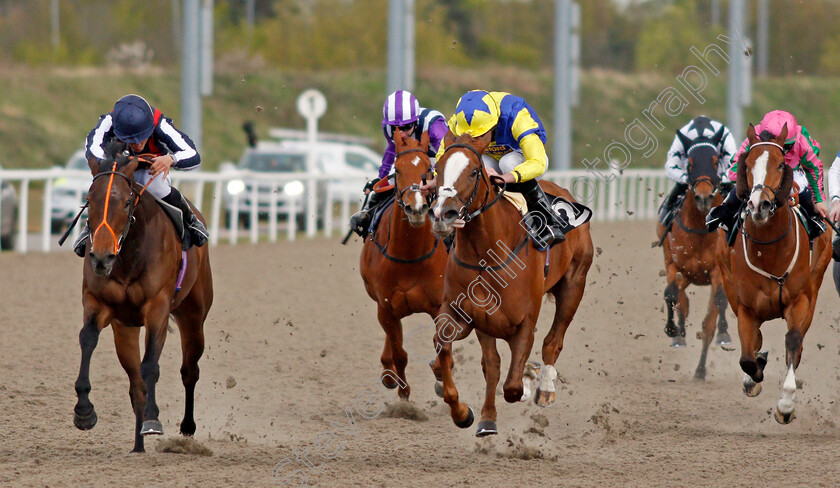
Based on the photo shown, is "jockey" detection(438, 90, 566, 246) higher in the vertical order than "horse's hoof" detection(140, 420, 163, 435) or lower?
higher

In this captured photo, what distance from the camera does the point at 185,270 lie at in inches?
248

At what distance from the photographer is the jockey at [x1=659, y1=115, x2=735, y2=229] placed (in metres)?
9.39

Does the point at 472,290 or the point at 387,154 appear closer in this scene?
the point at 472,290

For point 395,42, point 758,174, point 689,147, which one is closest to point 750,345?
point 758,174

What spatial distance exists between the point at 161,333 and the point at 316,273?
24.1 ft

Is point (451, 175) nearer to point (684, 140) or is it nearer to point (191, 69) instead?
point (684, 140)

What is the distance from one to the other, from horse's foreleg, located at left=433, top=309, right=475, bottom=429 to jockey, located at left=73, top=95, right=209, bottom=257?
1.40 m

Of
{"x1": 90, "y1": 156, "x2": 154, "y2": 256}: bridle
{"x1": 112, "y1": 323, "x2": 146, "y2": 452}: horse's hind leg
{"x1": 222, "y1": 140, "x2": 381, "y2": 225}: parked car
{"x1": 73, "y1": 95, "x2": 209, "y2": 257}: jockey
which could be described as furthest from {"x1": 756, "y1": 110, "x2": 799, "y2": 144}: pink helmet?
{"x1": 222, "y1": 140, "x2": 381, "y2": 225}: parked car

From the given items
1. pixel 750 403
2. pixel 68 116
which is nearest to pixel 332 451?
pixel 750 403

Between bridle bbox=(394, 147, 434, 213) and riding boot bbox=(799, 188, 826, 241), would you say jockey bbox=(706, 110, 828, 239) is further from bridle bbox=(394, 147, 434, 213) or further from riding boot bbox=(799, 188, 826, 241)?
bridle bbox=(394, 147, 434, 213)

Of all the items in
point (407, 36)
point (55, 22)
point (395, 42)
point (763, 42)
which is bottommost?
point (395, 42)

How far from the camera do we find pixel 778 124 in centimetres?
667

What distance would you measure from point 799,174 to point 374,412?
291 cm

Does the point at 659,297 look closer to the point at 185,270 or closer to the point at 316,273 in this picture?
the point at 316,273
